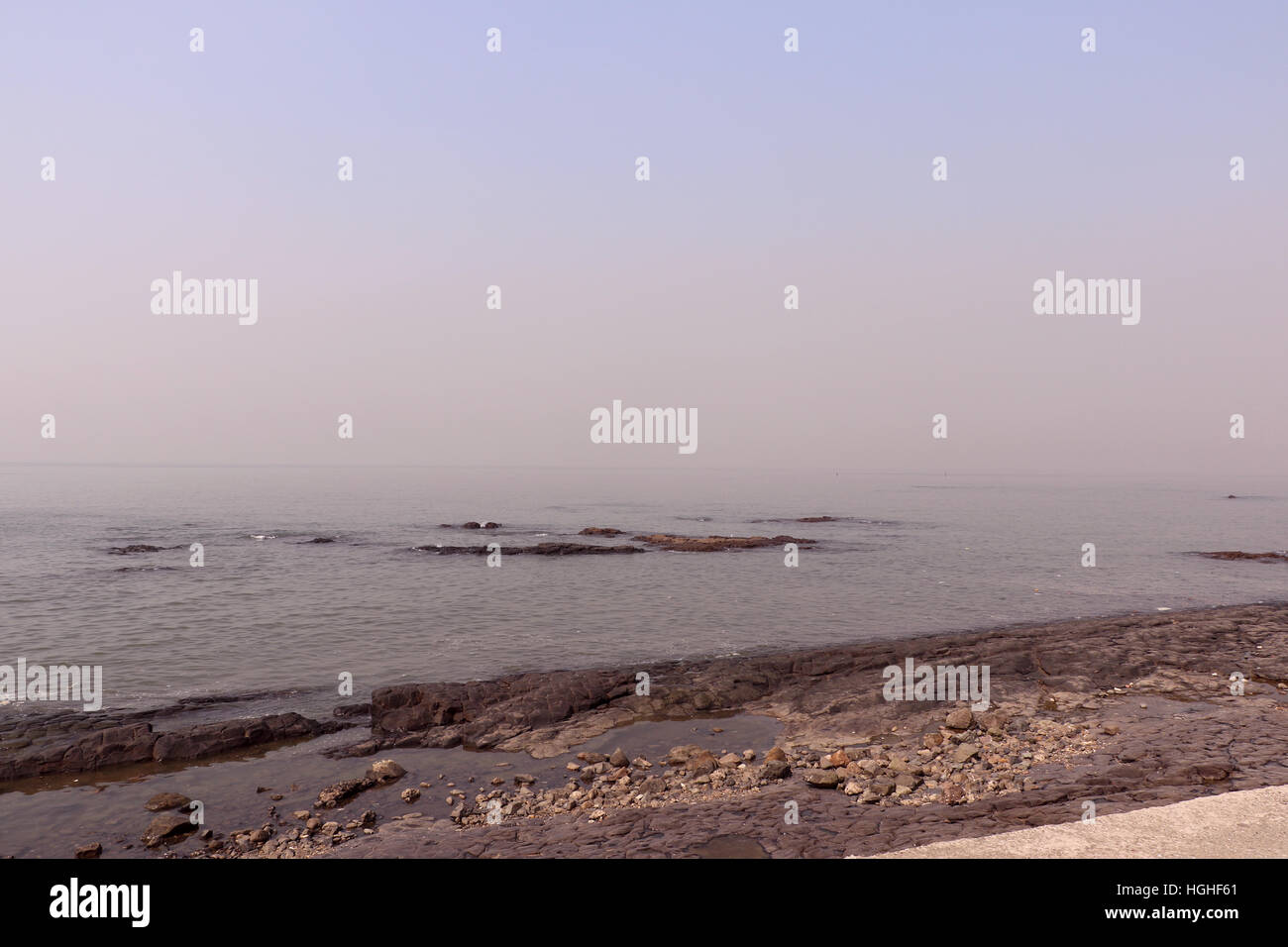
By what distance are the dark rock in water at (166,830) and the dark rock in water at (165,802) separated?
27.9 inches

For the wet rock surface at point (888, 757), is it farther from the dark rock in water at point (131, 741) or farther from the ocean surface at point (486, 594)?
the ocean surface at point (486, 594)

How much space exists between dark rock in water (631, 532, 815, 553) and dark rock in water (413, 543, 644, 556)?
3.12 m

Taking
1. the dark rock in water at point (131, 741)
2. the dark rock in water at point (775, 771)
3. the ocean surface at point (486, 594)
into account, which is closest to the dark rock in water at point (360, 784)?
the dark rock in water at point (131, 741)

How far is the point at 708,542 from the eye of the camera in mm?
53750

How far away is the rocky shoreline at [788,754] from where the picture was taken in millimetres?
9523

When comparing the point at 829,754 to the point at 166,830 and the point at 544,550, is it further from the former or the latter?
the point at 544,550

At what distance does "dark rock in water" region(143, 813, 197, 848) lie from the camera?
10734 mm

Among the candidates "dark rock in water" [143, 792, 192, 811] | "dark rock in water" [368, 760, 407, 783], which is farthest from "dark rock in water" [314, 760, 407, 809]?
"dark rock in water" [143, 792, 192, 811]

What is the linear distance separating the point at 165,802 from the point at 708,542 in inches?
1722

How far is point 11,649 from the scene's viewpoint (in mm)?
22438

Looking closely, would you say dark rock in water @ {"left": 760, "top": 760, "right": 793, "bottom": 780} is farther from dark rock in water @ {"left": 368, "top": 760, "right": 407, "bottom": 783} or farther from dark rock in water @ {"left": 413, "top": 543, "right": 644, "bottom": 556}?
dark rock in water @ {"left": 413, "top": 543, "right": 644, "bottom": 556}
